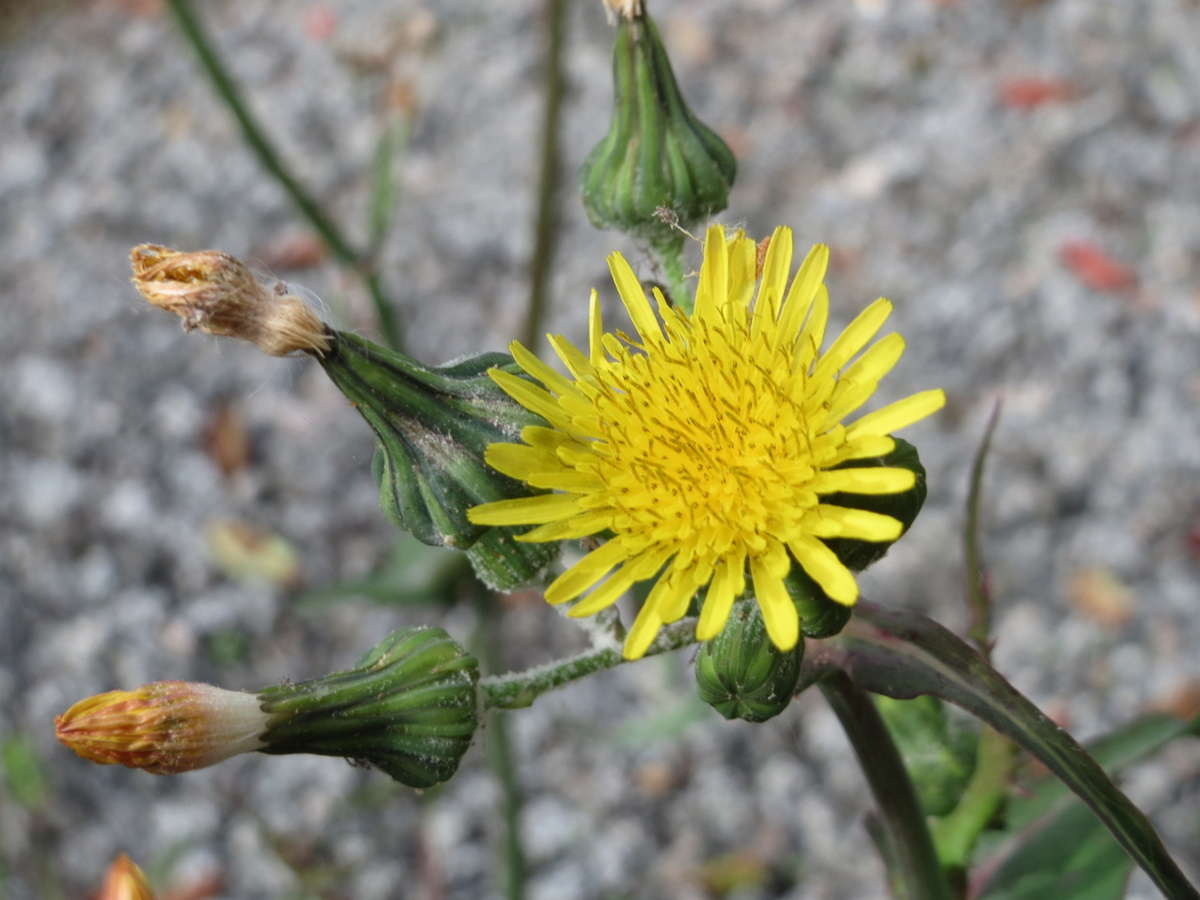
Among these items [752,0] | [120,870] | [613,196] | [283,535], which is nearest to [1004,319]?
[752,0]

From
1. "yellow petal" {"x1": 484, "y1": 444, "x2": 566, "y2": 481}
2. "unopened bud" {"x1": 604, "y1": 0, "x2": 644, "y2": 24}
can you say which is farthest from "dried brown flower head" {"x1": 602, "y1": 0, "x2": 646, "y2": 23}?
"yellow petal" {"x1": 484, "y1": 444, "x2": 566, "y2": 481}

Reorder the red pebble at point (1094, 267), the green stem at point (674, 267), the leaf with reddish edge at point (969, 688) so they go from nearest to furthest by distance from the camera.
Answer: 1. the leaf with reddish edge at point (969, 688)
2. the green stem at point (674, 267)
3. the red pebble at point (1094, 267)

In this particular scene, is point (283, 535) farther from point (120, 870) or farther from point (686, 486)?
point (686, 486)

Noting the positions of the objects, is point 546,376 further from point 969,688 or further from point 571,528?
point 969,688

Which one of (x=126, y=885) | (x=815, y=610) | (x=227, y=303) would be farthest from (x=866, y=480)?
(x=126, y=885)

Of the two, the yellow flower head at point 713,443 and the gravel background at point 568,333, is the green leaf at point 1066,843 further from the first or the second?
the gravel background at point 568,333

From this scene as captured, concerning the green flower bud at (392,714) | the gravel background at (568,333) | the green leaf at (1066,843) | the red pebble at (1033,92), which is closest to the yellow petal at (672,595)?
the green flower bud at (392,714)

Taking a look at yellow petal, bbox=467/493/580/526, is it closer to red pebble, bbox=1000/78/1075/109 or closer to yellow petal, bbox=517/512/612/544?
yellow petal, bbox=517/512/612/544

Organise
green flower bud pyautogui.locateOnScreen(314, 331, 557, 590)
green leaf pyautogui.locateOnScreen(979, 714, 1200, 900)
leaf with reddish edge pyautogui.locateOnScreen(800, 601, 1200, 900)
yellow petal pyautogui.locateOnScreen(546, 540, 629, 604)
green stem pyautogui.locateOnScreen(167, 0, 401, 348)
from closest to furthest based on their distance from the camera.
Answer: leaf with reddish edge pyautogui.locateOnScreen(800, 601, 1200, 900) → yellow petal pyautogui.locateOnScreen(546, 540, 629, 604) → green flower bud pyautogui.locateOnScreen(314, 331, 557, 590) → green leaf pyautogui.locateOnScreen(979, 714, 1200, 900) → green stem pyautogui.locateOnScreen(167, 0, 401, 348)
